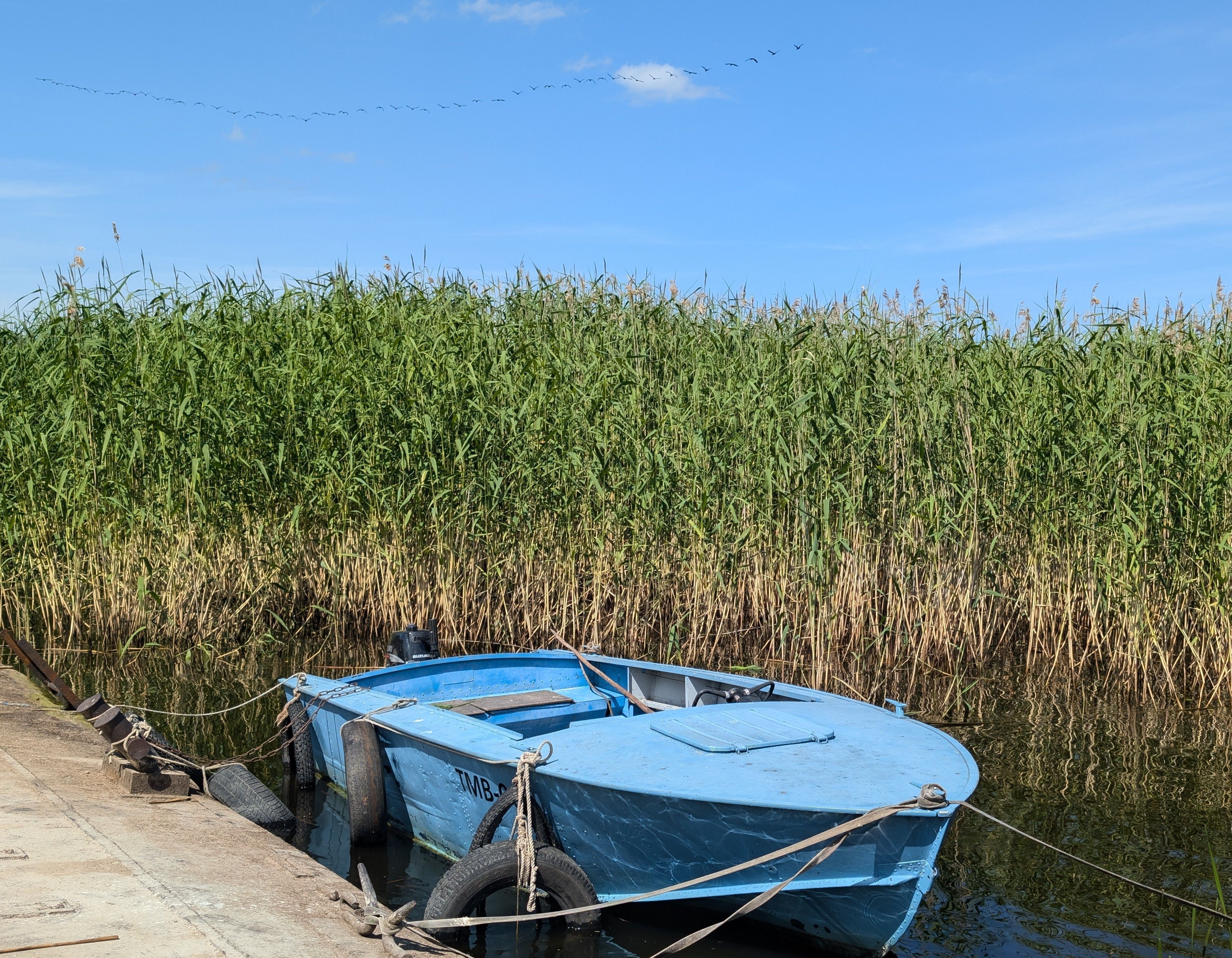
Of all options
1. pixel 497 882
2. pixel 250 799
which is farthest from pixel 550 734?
pixel 250 799

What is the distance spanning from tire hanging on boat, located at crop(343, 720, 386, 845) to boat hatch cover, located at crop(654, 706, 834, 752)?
4.84 feet

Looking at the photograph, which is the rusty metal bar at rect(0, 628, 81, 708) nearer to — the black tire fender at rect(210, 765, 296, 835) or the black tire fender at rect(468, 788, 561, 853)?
the black tire fender at rect(210, 765, 296, 835)

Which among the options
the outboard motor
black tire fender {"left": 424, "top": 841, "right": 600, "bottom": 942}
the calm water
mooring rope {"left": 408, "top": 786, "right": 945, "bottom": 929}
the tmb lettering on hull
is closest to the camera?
mooring rope {"left": 408, "top": 786, "right": 945, "bottom": 929}

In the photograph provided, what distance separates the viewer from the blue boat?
3742 mm

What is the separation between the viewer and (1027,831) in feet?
17.3

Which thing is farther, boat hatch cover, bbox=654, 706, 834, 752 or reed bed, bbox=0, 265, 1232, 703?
reed bed, bbox=0, 265, 1232, 703

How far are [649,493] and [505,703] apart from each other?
2551mm

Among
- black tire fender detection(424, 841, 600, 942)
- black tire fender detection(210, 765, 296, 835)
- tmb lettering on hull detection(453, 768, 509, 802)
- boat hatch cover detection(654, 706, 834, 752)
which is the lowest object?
black tire fender detection(210, 765, 296, 835)

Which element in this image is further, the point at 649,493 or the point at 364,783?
the point at 649,493

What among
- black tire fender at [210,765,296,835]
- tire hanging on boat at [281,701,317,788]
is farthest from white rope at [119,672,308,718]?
black tire fender at [210,765,296,835]

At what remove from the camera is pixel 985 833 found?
17.6 ft

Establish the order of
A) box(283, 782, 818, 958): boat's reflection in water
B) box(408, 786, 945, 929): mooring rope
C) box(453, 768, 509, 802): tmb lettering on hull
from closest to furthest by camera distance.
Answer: box(408, 786, 945, 929): mooring rope, box(283, 782, 818, 958): boat's reflection in water, box(453, 768, 509, 802): tmb lettering on hull

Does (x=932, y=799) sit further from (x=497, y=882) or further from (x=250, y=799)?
(x=250, y=799)

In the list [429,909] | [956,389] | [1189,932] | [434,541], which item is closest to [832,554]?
[956,389]
